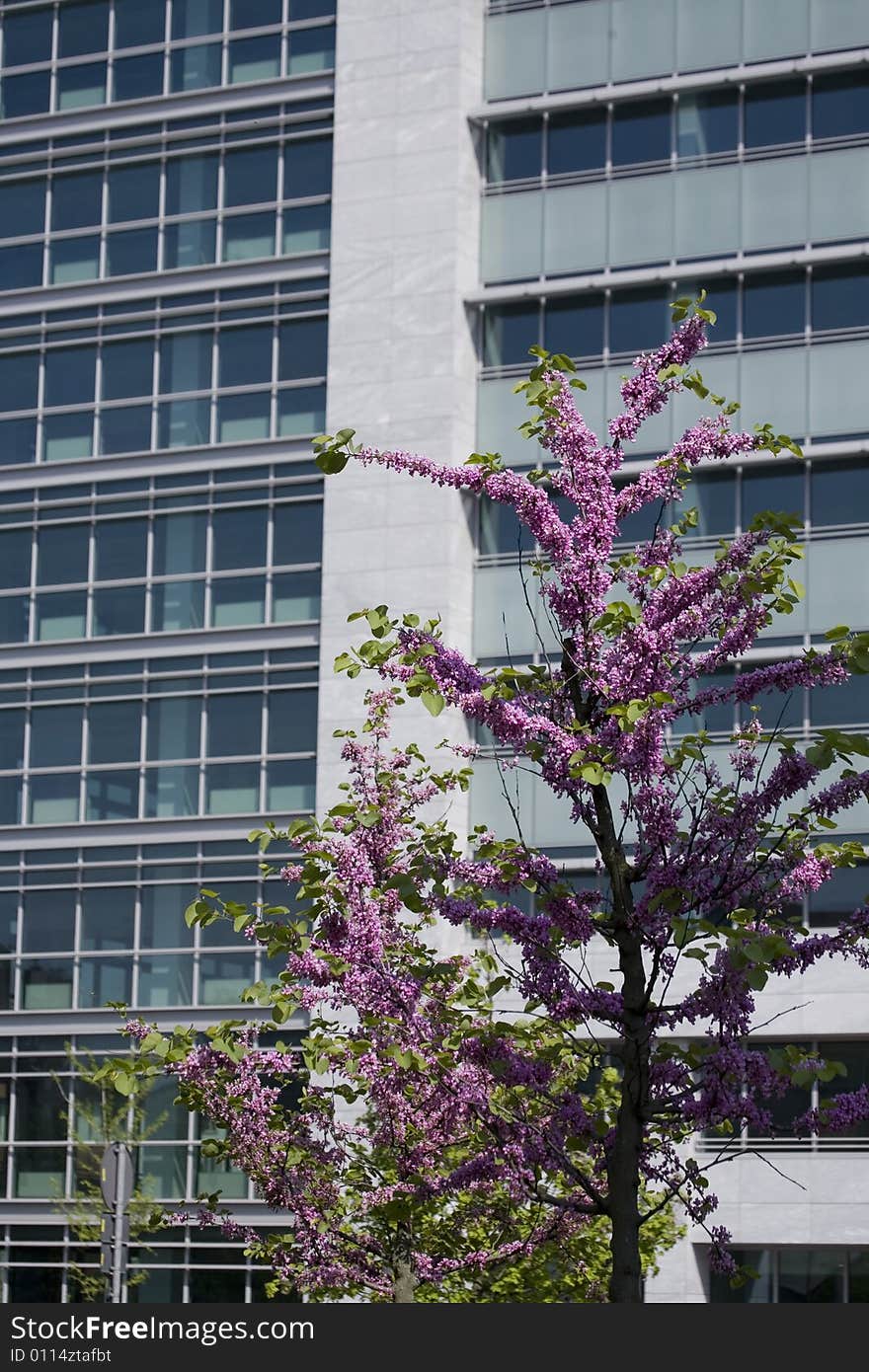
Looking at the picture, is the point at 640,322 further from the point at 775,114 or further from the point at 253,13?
the point at 253,13

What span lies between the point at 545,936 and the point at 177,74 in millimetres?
32383

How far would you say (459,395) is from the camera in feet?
131

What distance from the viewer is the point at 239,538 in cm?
4112

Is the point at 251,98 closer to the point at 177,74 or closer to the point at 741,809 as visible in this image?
the point at 177,74

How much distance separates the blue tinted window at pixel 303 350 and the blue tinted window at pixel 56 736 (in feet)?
22.7

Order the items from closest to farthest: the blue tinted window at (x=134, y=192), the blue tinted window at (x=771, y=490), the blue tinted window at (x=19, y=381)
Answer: the blue tinted window at (x=771, y=490), the blue tinted window at (x=134, y=192), the blue tinted window at (x=19, y=381)

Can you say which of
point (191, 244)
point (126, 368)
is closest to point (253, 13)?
point (191, 244)

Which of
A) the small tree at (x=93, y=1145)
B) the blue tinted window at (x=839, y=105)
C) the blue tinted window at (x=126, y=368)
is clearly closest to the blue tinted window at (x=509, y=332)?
the blue tinted window at (x=839, y=105)

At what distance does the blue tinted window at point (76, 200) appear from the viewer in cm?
4353

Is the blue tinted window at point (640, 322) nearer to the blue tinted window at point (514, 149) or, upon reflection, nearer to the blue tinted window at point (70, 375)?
the blue tinted window at point (514, 149)

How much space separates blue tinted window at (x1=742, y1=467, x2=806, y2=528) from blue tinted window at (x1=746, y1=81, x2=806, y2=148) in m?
5.56

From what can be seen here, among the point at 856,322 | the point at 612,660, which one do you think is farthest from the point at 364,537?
the point at 612,660

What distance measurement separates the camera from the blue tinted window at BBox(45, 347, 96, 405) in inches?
1690

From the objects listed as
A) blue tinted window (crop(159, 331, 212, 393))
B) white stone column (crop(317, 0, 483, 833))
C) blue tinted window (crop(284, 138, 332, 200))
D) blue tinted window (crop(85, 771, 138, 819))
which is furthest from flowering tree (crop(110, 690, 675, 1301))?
blue tinted window (crop(284, 138, 332, 200))
